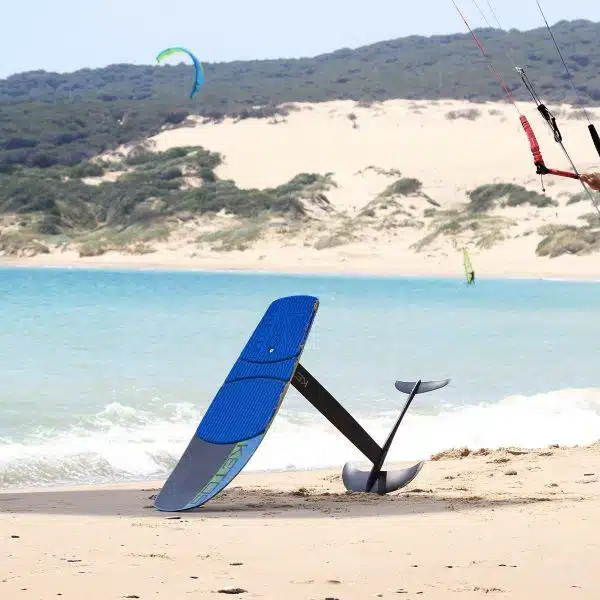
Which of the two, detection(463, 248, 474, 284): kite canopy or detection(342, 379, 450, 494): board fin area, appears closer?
detection(342, 379, 450, 494): board fin area

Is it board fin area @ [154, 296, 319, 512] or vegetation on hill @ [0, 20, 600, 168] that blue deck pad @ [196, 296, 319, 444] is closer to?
board fin area @ [154, 296, 319, 512]

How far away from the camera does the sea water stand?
10.1m

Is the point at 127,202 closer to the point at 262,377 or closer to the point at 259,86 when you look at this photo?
the point at 262,377

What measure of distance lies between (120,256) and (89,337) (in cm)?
2851

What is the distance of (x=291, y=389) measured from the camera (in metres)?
13.8

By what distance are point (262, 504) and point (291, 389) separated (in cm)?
666

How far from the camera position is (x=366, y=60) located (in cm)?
12825

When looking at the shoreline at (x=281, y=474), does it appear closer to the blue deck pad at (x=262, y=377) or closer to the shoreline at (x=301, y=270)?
the blue deck pad at (x=262, y=377)

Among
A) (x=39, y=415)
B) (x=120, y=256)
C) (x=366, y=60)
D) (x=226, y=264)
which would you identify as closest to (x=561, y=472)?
(x=39, y=415)

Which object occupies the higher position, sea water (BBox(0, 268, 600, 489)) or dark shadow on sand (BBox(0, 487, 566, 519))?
dark shadow on sand (BBox(0, 487, 566, 519))

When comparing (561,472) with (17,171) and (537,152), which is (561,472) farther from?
(17,171)

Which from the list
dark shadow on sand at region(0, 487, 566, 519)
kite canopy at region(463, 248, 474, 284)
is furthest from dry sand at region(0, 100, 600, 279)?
dark shadow on sand at region(0, 487, 566, 519)

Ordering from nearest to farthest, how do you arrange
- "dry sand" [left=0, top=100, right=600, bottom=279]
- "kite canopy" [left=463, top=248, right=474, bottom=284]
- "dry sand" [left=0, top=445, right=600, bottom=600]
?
"dry sand" [left=0, top=445, right=600, bottom=600]
"kite canopy" [left=463, top=248, right=474, bottom=284]
"dry sand" [left=0, top=100, right=600, bottom=279]

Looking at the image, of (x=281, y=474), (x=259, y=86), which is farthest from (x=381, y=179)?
(x=259, y=86)
